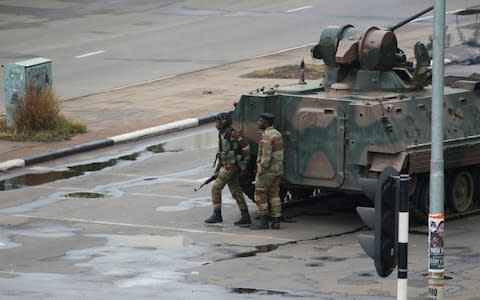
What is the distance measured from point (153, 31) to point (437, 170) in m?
24.8

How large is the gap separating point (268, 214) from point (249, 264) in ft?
7.75

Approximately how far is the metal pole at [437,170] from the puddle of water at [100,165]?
10.7 m

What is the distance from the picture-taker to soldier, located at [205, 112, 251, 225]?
19.6 metres

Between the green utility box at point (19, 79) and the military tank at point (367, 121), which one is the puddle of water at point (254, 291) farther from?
the green utility box at point (19, 79)

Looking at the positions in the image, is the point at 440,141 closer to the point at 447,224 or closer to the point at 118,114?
the point at 447,224

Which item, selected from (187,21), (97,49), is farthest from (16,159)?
(187,21)

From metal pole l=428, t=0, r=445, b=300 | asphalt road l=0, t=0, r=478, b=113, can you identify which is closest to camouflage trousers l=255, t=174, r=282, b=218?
metal pole l=428, t=0, r=445, b=300

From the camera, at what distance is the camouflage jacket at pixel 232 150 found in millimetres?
19594

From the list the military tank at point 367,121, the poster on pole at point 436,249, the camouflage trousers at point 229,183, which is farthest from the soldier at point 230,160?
the poster on pole at point 436,249

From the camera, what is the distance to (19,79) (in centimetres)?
2591

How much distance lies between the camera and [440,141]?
12781mm

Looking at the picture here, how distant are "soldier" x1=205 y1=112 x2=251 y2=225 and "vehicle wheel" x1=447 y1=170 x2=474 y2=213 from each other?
2.75m

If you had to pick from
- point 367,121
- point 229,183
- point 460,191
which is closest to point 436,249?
point 367,121

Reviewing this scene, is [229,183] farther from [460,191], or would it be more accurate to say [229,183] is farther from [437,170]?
[437,170]
